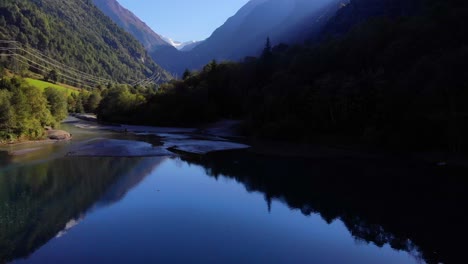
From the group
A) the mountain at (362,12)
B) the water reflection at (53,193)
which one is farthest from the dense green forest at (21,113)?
the mountain at (362,12)

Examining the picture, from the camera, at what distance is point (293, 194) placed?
3025 cm

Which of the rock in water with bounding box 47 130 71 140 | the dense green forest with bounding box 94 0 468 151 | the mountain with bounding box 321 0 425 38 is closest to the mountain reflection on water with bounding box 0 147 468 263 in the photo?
the dense green forest with bounding box 94 0 468 151

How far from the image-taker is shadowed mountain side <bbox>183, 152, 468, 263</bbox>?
67.8ft

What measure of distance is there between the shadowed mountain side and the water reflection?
9.41 m

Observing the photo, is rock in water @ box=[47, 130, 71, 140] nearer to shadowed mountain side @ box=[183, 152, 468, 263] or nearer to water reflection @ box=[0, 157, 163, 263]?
water reflection @ box=[0, 157, 163, 263]

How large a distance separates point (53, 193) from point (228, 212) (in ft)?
44.9

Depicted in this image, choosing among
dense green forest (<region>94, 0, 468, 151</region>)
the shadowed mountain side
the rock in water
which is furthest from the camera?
the rock in water

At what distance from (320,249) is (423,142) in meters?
35.7

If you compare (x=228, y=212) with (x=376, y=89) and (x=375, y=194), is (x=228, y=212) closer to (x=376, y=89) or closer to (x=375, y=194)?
(x=375, y=194)

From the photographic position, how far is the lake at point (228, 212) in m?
18.0

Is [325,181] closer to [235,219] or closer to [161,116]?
[235,219]

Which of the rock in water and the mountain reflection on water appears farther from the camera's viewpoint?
the rock in water

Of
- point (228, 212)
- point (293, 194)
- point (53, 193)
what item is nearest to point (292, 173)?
point (293, 194)

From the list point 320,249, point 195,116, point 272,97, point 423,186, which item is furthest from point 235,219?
point 195,116
